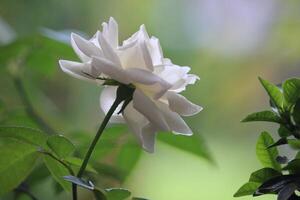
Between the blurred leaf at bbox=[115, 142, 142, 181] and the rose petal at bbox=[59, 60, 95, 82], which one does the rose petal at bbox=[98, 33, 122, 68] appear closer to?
the rose petal at bbox=[59, 60, 95, 82]

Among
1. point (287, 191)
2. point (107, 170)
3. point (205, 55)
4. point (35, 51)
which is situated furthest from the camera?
point (205, 55)

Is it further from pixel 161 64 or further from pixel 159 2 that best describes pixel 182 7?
pixel 161 64

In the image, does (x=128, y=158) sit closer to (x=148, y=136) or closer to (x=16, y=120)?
(x=16, y=120)

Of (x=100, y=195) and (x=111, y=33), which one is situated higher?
(x=111, y=33)

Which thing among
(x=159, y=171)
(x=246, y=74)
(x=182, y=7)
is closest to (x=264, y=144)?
(x=159, y=171)

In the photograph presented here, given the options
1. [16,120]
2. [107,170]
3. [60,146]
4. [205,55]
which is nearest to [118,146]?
[107,170]

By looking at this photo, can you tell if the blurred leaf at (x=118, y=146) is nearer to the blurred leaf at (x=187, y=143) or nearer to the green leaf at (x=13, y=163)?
the blurred leaf at (x=187, y=143)
